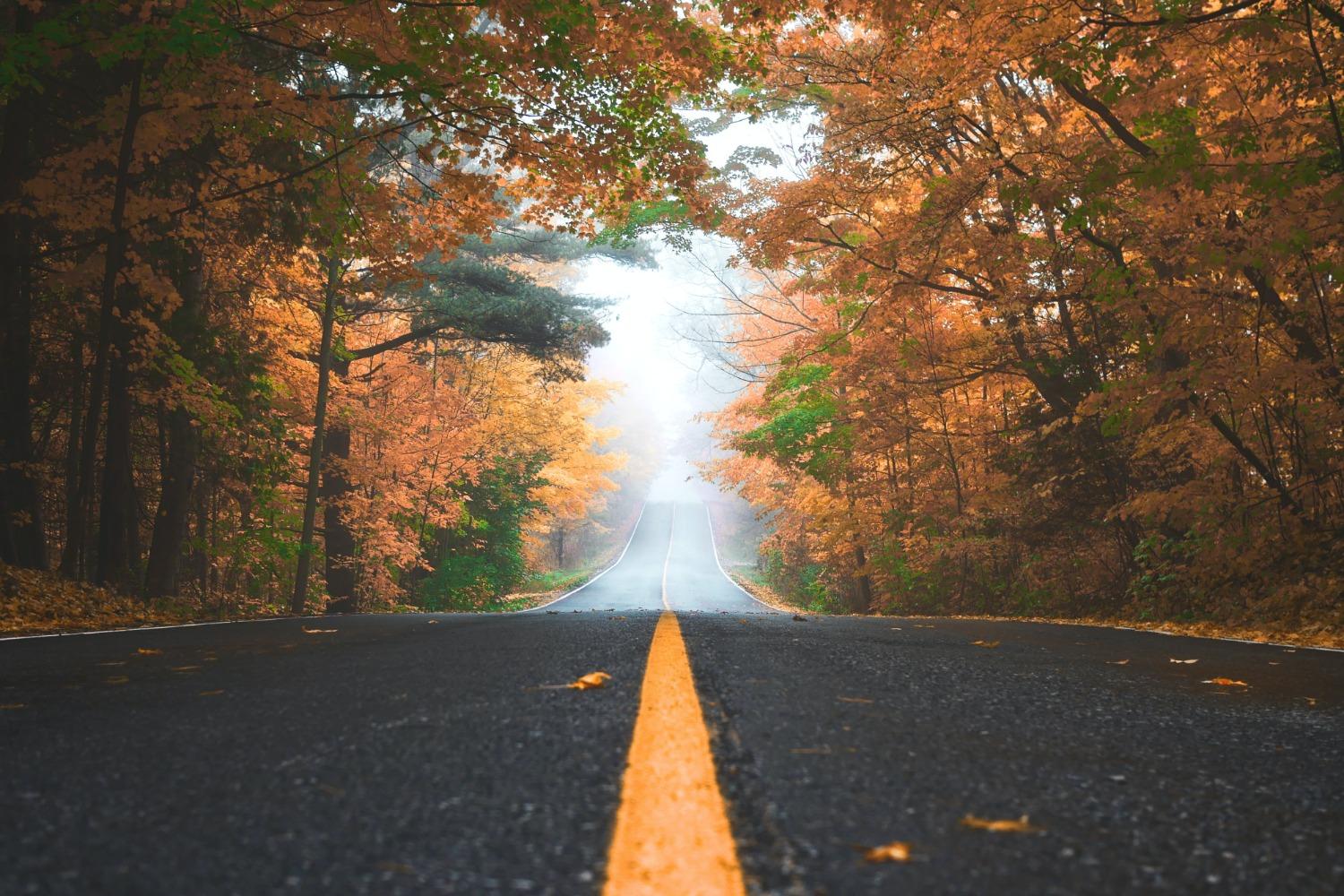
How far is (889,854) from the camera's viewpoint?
1239 mm

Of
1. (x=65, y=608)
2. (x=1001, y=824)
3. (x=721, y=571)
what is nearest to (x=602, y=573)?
(x=721, y=571)

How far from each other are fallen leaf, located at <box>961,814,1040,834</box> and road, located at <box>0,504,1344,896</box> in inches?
0.5

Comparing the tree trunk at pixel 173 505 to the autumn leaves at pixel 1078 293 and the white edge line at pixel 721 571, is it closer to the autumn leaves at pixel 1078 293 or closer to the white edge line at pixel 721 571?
the autumn leaves at pixel 1078 293

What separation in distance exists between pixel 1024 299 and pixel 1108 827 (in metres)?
11.3

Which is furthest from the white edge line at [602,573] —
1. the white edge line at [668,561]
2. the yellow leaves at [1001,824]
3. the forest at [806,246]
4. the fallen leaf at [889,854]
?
the fallen leaf at [889,854]

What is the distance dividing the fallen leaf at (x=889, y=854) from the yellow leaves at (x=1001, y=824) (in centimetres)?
20

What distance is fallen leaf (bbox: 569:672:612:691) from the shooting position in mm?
2609

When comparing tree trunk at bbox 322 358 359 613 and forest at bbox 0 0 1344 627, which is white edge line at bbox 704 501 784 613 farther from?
tree trunk at bbox 322 358 359 613

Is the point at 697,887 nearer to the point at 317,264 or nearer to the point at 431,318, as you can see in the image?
the point at 317,264

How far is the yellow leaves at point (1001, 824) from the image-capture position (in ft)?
4.56

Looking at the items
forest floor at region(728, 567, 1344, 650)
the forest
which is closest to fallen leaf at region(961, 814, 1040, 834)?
forest floor at region(728, 567, 1344, 650)

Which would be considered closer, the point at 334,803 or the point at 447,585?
the point at 334,803

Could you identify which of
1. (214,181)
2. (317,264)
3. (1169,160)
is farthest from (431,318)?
(1169,160)

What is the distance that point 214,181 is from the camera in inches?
410
